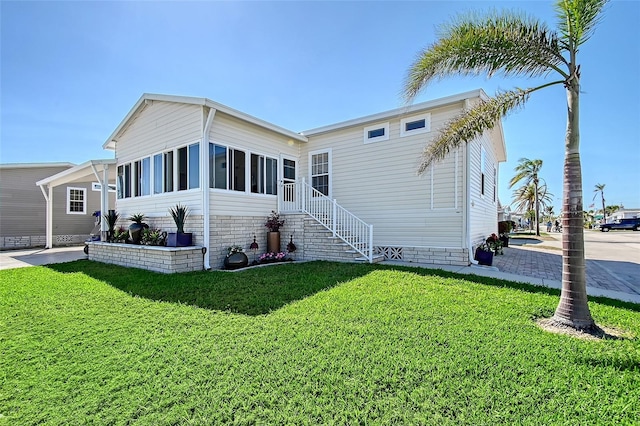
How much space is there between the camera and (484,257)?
327 inches

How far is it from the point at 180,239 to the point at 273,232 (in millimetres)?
2934

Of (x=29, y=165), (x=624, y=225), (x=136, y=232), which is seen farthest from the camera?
(x=624, y=225)

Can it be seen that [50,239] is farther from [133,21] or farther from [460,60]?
[460,60]

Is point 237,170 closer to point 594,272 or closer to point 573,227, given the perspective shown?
point 573,227

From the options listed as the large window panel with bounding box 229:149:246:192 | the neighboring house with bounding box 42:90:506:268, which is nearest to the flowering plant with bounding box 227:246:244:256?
the neighboring house with bounding box 42:90:506:268

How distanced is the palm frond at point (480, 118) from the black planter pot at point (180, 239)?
6760mm

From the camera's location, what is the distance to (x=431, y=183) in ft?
28.3

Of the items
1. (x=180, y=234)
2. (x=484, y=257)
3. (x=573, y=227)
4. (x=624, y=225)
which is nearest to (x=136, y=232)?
(x=180, y=234)

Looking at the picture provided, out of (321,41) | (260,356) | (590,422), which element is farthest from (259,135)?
(590,422)

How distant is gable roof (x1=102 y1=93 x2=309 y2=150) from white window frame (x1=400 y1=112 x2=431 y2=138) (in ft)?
12.0

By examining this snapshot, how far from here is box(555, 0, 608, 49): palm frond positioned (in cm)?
370

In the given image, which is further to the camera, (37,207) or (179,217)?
(37,207)

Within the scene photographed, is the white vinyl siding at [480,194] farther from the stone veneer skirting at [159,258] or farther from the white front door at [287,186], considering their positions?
the stone veneer skirting at [159,258]

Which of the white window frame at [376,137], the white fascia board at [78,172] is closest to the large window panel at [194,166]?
the white fascia board at [78,172]
